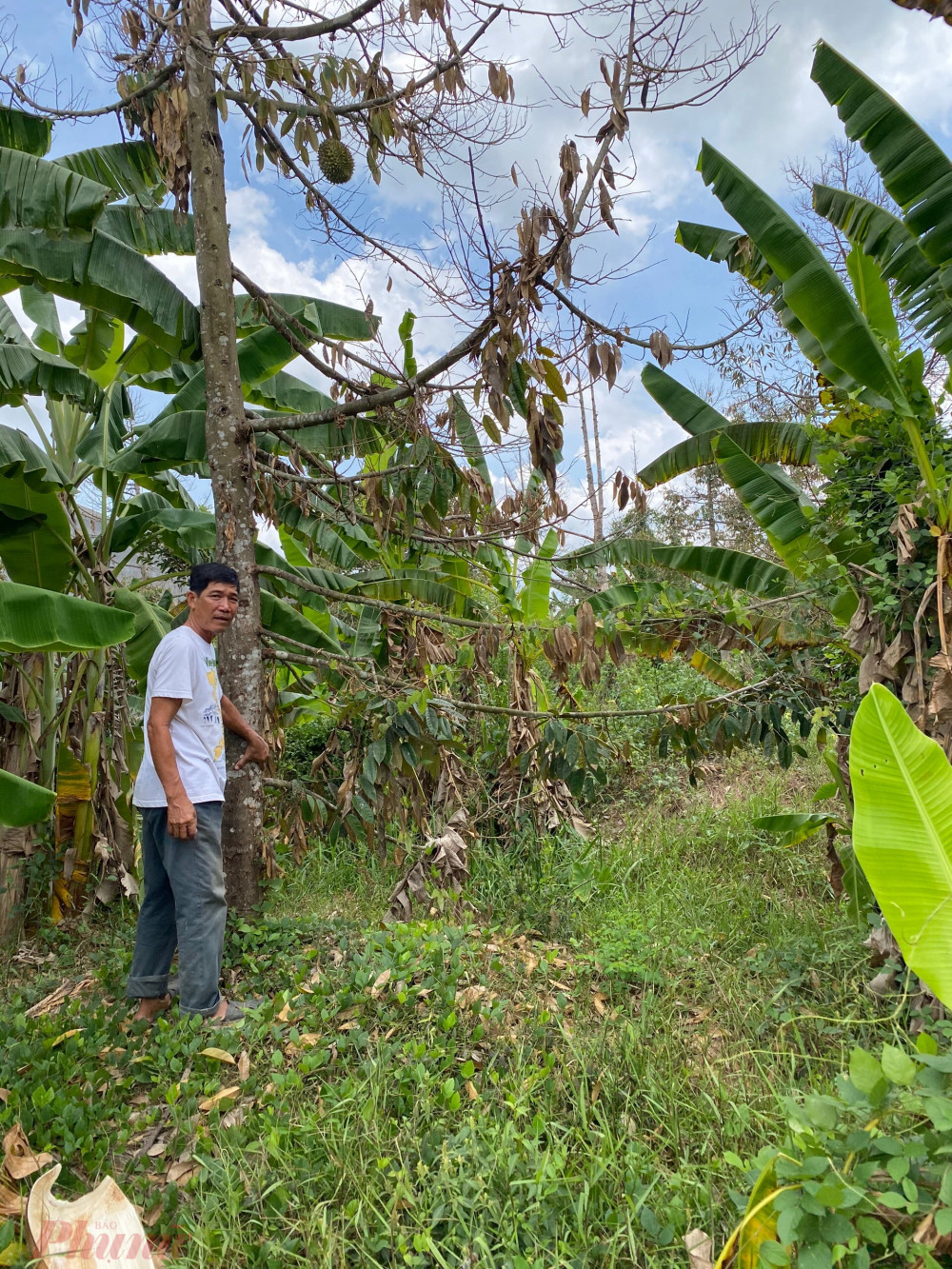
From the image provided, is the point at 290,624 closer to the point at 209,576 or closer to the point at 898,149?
the point at 209,576

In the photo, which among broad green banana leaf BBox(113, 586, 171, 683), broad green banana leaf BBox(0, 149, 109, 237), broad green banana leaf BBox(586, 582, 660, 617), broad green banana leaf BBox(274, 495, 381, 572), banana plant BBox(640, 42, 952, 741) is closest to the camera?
banana plant BBox(640, 42, 952, 741)

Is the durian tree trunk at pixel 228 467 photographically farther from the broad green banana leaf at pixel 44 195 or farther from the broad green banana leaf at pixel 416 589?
the broad green banana leaf at pixel 416 589

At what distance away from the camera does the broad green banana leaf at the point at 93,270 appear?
4.22 m

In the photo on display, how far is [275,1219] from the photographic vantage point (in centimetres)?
214

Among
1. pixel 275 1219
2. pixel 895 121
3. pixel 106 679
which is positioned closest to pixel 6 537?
pixel 106 679

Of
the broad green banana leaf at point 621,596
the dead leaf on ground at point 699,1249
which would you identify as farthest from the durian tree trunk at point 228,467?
the dead leaf on ground at point 699,1249

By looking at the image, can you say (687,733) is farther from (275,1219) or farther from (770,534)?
(275,1219)

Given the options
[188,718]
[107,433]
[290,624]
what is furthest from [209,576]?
[107,433]

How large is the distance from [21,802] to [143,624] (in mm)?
1988

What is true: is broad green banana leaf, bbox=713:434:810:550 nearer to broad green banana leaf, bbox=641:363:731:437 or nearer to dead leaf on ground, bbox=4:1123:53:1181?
broad green banana leaf, bbox=641:363:731:437

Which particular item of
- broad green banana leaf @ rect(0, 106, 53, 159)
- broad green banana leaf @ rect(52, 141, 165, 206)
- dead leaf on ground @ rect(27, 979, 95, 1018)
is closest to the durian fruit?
broad green banana leaf @ rect(52, 141, 165, 206)

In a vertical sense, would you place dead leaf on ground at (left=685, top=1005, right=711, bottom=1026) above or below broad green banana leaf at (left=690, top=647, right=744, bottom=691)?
below

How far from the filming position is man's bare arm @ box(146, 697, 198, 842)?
3137mm

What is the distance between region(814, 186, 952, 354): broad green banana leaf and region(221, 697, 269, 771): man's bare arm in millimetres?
4340
